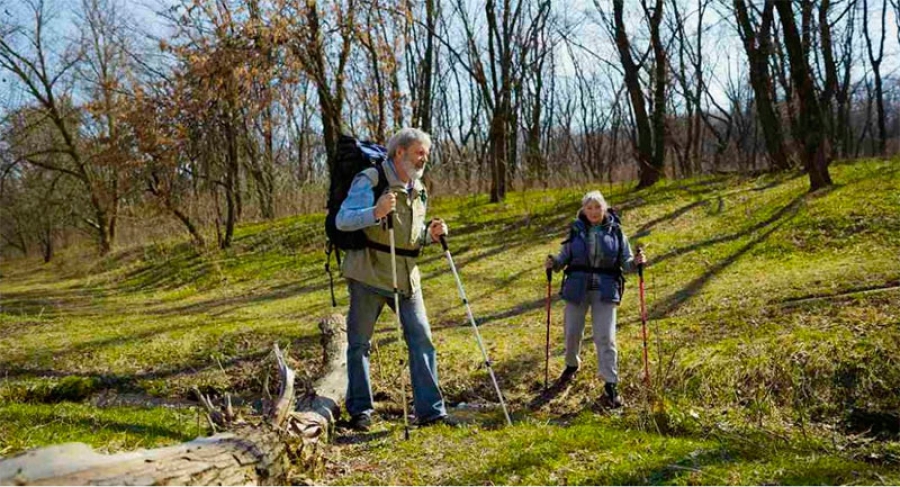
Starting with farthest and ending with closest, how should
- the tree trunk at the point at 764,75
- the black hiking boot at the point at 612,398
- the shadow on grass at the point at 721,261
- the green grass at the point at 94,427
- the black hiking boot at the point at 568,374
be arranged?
1. the tree trunk at the point at 764,75
2. the shadow on grass at the point at 721,261
3. the black hiking boot at the point at 568,374
4. the black hiking boot at the point at 612,398
5. the green grass at the point at 94,427

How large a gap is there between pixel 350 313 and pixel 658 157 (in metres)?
16.5

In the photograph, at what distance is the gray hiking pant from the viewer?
636 cm

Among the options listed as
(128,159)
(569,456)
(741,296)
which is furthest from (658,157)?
(569,456)

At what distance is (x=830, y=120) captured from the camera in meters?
29.0

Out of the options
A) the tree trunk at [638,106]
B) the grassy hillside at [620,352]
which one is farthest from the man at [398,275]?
the tree trunk at [638,106]

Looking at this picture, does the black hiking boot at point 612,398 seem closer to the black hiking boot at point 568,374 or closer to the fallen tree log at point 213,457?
the black hiking boot at point 568,374

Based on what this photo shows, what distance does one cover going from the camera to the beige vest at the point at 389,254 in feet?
17.7

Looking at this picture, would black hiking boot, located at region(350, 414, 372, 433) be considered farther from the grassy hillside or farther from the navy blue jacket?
the navy blue jacket

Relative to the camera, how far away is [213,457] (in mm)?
3451

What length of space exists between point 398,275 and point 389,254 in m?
0.19

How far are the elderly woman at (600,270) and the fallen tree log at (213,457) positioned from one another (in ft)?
8.58

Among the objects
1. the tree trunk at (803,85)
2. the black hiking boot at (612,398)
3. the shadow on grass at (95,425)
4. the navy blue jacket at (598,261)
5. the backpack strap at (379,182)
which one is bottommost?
the black hiking boot at (612,398)

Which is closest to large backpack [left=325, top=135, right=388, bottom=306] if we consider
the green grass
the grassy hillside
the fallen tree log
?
the grassy hillside

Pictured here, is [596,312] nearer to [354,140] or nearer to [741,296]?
[354,140]
